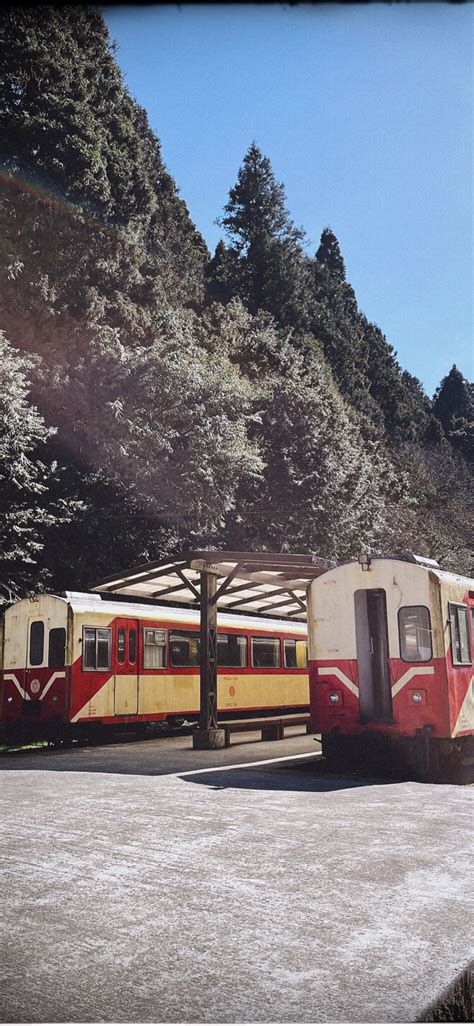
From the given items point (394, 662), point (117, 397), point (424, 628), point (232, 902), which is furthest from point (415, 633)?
point (117, 397)

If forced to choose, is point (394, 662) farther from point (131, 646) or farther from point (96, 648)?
point (131, 646)

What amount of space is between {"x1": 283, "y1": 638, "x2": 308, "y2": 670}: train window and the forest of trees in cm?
479

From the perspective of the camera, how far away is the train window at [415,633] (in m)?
12.7

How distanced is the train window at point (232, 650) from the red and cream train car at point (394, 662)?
8.10 metres

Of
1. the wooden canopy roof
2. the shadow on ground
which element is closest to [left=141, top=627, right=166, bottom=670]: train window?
the wooden canopy roof

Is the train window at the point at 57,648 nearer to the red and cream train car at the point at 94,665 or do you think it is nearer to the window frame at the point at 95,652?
the red and cream train car at the point at 94,665

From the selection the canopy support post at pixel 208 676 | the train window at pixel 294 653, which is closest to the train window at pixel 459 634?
the canopy support post at pixel 208 676

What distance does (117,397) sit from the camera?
26797 mm

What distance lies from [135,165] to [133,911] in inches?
1503

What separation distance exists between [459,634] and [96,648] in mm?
8115

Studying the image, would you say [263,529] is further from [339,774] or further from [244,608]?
[339,774]

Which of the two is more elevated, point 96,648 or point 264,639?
point 264,639

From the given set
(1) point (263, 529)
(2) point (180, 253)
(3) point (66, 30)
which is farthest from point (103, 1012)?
(2) point (180, 253)

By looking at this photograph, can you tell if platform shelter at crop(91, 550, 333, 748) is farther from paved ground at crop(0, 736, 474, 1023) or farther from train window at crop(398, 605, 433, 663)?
paved ground at crop(0, 736, 474, 1023)
